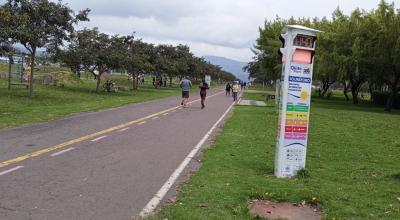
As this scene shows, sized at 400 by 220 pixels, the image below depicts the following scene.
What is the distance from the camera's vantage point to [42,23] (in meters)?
30.3

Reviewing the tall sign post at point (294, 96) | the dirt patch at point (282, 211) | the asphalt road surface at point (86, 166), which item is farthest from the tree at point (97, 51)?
the dirt patch at point (282, 211)

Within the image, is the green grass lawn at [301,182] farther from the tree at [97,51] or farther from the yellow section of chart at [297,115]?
the tree at [97,51]

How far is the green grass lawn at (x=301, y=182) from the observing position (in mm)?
7039

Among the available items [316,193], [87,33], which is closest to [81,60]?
[87,33]

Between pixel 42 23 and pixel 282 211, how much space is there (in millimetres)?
25985

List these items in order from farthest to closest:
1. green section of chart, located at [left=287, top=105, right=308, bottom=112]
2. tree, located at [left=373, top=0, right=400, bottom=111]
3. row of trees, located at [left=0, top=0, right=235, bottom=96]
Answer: tree, located at [left=373, top=0, right=400, bottom=111], row of trees, located at [left=0, top=0, right=235, bottom=96], green section of chart, located at [left=287, top=105, right=308, bottom=112]

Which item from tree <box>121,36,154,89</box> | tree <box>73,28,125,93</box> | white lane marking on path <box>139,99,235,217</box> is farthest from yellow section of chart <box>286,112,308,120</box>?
tree <box>121,36,154,89</box>

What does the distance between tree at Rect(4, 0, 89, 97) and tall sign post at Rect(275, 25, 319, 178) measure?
2109 cm

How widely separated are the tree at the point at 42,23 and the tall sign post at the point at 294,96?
2109 centimetres

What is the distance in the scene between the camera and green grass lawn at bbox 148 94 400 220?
23.1ft

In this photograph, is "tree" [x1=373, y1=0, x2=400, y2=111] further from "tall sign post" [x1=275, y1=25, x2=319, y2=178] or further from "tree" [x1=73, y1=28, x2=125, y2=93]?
"tall sign post" [x1=275, y1=25, x2=319, y2=178]

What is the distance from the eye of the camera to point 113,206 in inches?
277

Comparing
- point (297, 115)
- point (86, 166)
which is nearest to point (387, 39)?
point (297, 115)

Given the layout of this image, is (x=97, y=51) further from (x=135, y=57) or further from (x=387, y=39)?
(x=387, y=39)
